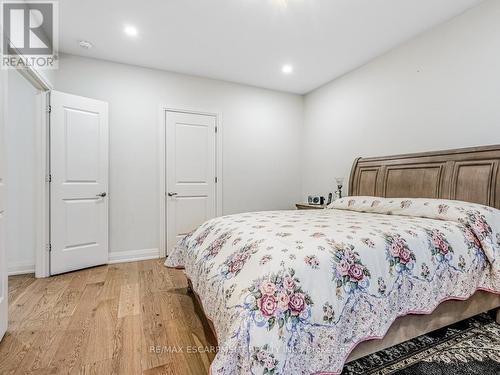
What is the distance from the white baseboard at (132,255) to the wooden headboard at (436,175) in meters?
2.78

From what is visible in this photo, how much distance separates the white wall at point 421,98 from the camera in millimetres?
2262

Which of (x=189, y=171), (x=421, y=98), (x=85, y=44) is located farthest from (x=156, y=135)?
(x=421, y=98)

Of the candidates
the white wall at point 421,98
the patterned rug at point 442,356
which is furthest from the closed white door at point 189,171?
the patterned rug at point 442,356

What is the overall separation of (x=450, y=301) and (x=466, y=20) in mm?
2456

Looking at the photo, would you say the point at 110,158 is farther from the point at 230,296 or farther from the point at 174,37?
the point at 230,296

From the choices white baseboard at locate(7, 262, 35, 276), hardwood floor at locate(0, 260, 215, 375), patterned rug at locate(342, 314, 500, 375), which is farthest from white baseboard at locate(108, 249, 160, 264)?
patterned rug at locate(342, 314, 500, 375)

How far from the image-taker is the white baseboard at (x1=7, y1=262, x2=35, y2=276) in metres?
2.95

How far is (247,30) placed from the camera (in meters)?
2.68

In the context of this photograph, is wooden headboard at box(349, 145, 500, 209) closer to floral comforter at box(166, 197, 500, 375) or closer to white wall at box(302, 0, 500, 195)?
white wall at box(302, 0, 500, 195)

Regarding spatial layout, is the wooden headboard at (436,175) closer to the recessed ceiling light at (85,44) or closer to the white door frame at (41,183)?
the recessed ceiling light at (85,44)

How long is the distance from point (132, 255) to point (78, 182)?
1.13 m

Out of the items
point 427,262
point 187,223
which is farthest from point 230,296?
point 187,223

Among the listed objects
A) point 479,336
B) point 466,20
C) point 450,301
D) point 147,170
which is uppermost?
point 466,20

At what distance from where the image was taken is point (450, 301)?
1.67 meters
